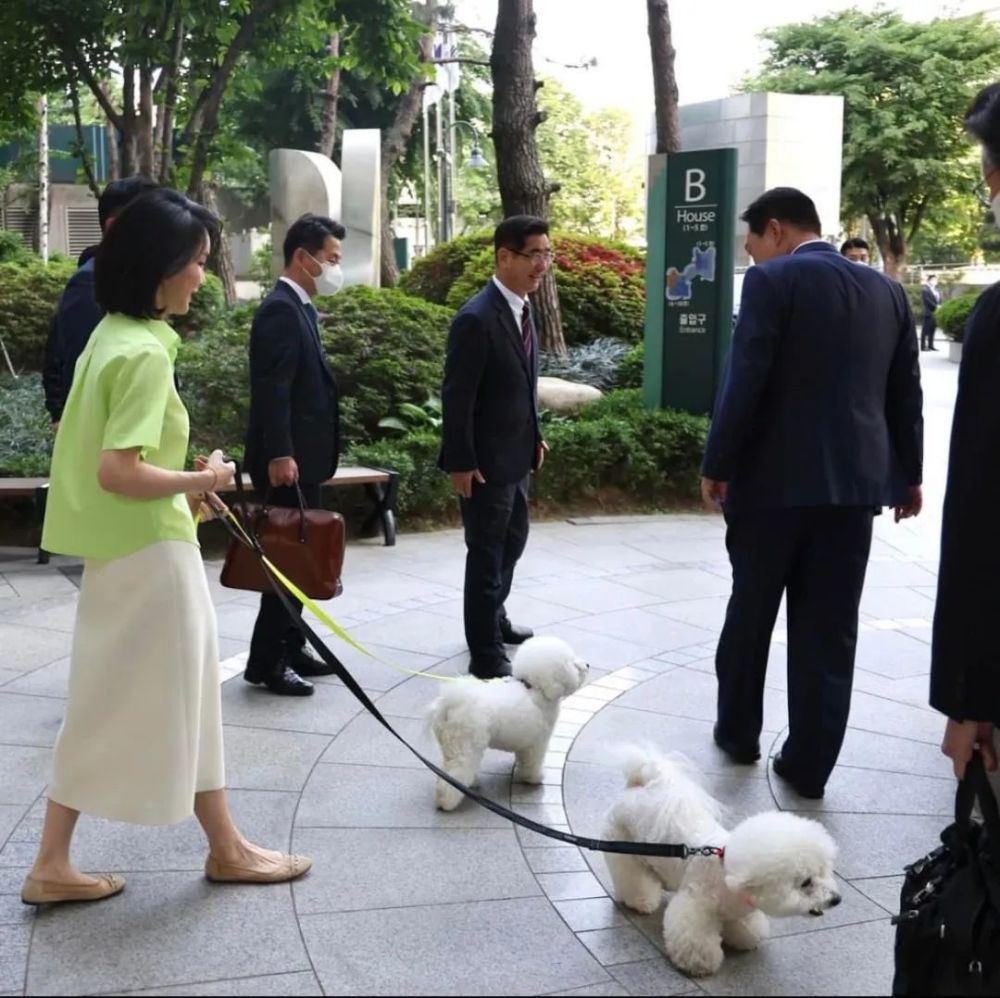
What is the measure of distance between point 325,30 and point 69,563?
8.62 meters

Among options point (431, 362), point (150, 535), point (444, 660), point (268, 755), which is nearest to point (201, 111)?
point (431, 362)

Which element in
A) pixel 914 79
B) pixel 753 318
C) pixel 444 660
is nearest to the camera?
pixel 753 318

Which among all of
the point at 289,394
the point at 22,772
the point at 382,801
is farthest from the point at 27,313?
the point at 382,801

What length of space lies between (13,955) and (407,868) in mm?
1123

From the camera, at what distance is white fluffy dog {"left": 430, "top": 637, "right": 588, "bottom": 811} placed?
407 cm

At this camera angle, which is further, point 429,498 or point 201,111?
point 201,111

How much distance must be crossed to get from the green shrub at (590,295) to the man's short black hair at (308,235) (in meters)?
9.64

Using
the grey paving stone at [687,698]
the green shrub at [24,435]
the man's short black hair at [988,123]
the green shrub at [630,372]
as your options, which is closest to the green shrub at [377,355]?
the green shrub at [630,372]

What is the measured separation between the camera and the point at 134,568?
10.5ft

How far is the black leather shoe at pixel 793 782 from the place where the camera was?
13.8 feet

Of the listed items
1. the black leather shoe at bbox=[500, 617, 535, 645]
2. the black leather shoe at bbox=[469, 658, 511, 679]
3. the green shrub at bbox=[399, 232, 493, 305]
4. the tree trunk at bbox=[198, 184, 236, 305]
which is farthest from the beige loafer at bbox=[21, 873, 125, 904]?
the tree trunk at bbox=[198, 184, 236, 305]

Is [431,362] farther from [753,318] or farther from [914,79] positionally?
[914,79]

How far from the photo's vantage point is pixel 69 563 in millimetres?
8023

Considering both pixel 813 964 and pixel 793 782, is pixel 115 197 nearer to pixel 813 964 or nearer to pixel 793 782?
pixel 793 782
